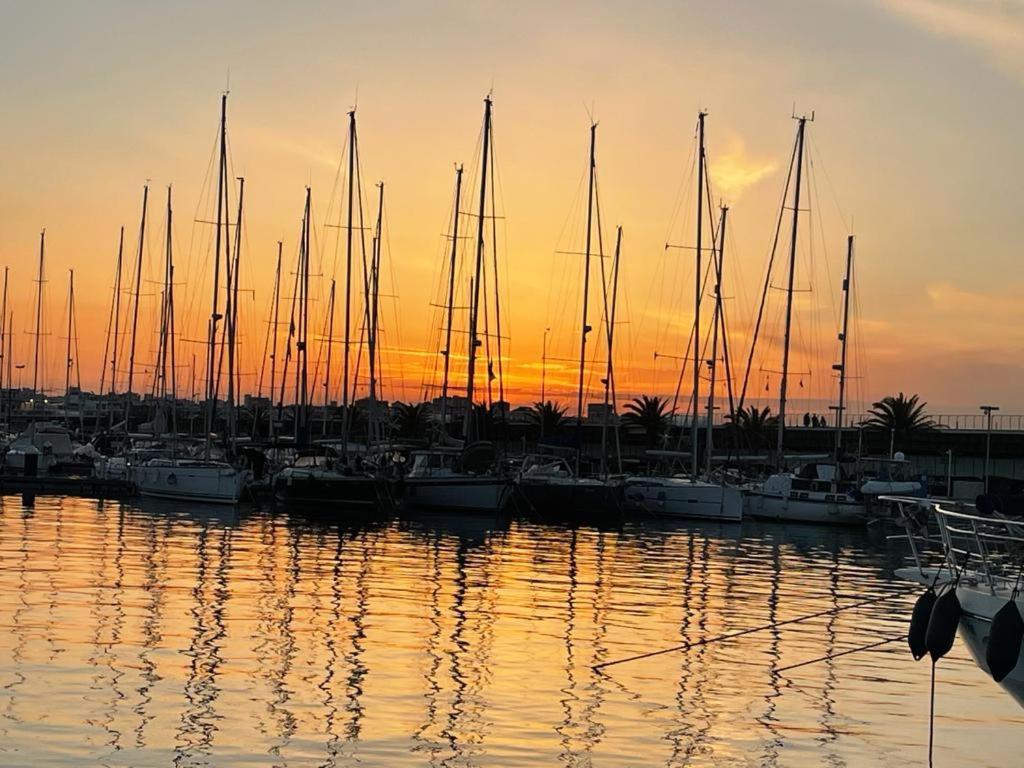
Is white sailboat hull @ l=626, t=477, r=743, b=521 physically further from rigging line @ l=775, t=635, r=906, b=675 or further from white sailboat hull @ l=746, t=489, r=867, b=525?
rigging line @ l=775, t=635, r=906, b=675

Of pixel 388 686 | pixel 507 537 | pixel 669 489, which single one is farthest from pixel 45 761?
pixel 669 489

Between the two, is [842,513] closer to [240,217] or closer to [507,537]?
[507,537]

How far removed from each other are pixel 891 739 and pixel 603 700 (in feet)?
13.0

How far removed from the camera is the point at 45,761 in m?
15.7

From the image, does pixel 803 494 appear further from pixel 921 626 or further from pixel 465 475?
pixel 921 626

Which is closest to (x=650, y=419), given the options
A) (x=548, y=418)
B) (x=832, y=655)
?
(x=548, y=418)

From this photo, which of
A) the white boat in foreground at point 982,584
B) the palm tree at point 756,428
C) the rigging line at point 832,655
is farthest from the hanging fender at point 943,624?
the palm tree at point 756,428

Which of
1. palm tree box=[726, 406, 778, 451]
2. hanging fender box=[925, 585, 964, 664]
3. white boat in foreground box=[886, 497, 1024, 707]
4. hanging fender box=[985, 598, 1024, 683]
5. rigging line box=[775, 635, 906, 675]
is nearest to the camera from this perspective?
hanging fender box=[985, 598, 1024, 683]

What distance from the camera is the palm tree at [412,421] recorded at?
427 ft

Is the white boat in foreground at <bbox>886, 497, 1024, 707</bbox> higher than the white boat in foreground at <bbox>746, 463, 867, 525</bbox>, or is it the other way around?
the white boat in foreground at <bbox>886, 497, 1024, 707</bbox>

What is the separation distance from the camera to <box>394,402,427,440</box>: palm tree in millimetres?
130250

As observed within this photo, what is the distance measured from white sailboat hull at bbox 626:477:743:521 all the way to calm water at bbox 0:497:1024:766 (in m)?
25.4

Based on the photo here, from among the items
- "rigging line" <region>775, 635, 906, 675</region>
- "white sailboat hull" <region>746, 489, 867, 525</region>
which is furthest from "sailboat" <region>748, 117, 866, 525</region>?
"rigging line" <region>775, 635, 906, 675</region>

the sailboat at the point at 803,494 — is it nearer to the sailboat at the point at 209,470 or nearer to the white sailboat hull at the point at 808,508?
the white sailboat hull at the point at 808,508
